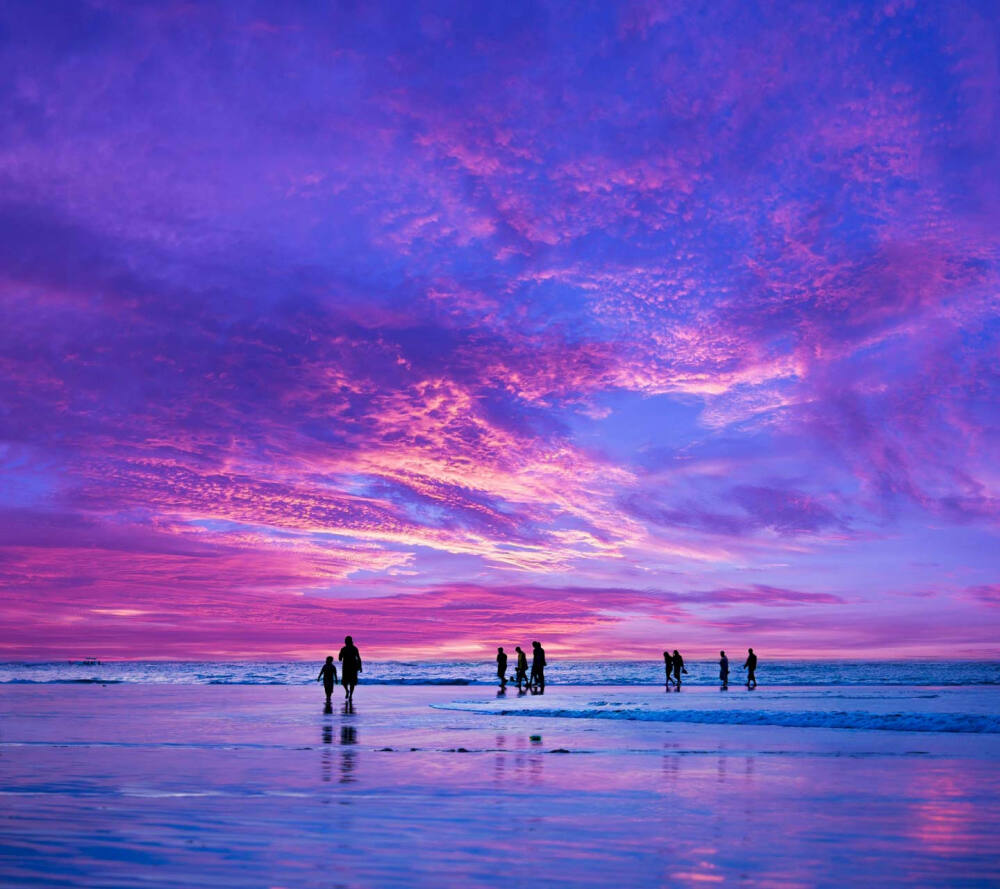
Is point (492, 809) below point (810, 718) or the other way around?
the other way around

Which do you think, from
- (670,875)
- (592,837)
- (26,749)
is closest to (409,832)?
(592,837)

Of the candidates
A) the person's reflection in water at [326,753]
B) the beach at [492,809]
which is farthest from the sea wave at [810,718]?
the person's reflection in water at [326,753]

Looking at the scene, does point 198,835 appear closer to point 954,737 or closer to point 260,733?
point 260,733

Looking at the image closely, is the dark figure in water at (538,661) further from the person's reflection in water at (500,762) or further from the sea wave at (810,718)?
the person's reflection in water at (500,762)

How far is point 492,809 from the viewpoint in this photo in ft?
31.8

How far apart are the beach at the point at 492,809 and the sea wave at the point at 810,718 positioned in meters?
2.69

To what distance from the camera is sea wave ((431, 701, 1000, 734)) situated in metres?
23.7

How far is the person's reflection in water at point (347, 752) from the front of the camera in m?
12.6

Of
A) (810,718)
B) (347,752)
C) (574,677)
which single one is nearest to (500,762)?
(347,752)

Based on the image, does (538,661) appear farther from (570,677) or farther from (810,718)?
(570,677)

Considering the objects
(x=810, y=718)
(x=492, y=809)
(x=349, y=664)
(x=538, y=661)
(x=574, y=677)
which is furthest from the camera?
(x=574, y=677)

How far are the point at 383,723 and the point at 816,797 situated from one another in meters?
16.4

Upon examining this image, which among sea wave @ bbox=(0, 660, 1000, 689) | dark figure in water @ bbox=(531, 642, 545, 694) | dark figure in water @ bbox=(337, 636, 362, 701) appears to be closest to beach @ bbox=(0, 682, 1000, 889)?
dark figure in water @ bbox=(337, 636, 362, 701)

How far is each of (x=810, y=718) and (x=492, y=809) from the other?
19.1 m
